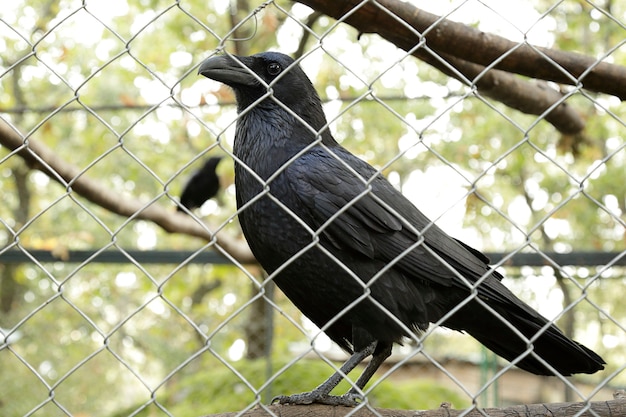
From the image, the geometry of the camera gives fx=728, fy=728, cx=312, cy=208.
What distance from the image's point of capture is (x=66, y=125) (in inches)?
420

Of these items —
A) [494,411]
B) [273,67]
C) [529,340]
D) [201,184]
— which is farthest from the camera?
[201,184]

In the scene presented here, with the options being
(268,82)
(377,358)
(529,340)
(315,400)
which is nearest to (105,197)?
(268,82)

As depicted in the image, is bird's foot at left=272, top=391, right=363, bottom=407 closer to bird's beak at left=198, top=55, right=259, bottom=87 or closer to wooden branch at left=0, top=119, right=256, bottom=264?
bird's beak at left=198, top=55, right=259, bottom=87

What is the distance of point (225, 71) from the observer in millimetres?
3025

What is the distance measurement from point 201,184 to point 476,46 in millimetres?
5693

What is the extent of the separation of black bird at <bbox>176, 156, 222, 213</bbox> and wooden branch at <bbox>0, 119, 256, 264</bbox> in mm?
2188

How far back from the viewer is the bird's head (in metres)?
3.04

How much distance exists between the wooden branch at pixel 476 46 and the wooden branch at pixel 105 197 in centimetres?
178

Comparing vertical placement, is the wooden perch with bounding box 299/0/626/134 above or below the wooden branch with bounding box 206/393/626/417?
above

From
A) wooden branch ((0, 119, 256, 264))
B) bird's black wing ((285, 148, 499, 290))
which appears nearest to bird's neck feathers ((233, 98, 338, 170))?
bird's black wing ((285, 148, 499, 290))

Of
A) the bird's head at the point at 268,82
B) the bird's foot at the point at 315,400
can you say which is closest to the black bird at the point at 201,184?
the bird's head at the point at 268,82

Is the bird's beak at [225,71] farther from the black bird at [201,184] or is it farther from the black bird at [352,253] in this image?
the black bird at [201,184]

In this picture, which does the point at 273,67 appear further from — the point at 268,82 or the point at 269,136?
the point at 269,136

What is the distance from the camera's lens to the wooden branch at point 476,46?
10.3 feet
